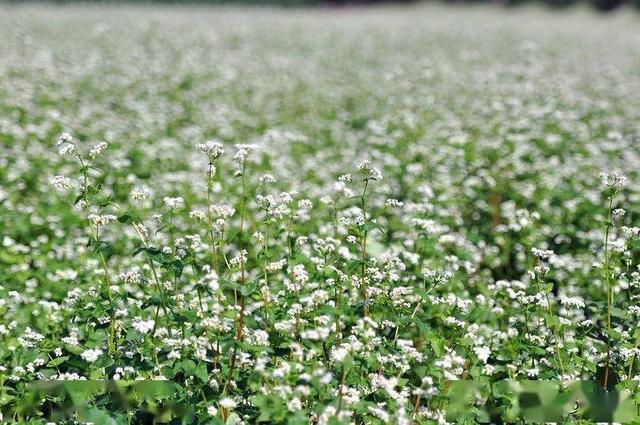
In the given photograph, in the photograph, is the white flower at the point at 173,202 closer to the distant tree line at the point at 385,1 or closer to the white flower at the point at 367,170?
the white flower at the point at 367,170

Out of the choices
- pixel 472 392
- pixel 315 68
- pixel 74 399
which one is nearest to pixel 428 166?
pixel 472 392

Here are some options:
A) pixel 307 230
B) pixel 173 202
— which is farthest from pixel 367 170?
pixel 307 230

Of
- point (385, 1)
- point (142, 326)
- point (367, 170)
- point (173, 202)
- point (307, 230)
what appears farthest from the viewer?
point (385, 1)

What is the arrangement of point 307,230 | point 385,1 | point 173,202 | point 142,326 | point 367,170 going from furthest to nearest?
1. point 385,1
2. point 307,230
3. point 367,170
4. point 173,202
5. point 142,326

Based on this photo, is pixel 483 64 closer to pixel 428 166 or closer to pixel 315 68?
pixel 315 68

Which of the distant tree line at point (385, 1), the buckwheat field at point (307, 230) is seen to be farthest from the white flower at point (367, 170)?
the distant tree line at point (385, 1)

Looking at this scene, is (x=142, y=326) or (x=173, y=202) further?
(x=173, y=202)

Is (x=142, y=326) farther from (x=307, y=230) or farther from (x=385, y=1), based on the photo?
(x=385, y=1)

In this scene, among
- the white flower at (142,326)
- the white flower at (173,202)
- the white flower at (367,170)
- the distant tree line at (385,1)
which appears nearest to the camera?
the white flower at (142,326)

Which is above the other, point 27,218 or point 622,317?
point 622,317
